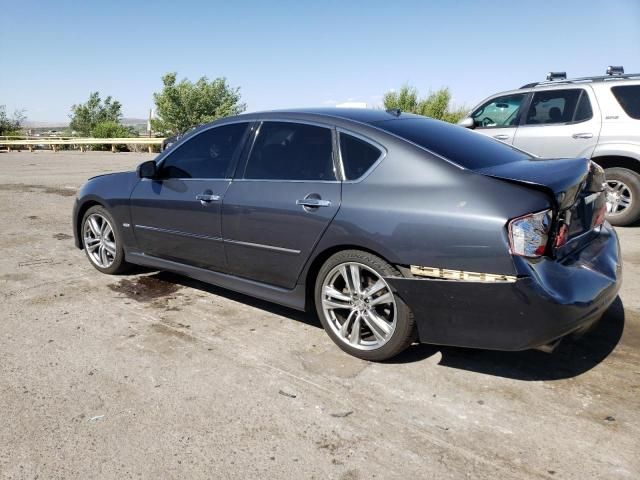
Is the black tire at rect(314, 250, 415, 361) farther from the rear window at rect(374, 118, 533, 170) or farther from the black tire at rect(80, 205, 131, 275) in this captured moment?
the black tire at rect(80, 205, 131, 275)

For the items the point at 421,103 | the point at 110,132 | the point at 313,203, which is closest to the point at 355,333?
the point at 313,203

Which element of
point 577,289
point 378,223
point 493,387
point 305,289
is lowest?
point 493,387

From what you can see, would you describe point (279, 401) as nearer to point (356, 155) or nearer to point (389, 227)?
point (389, 227)

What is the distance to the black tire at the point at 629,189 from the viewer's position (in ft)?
23.3

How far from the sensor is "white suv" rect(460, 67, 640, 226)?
705 centimetres

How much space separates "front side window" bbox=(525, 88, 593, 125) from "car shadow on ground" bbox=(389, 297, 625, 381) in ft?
15.0

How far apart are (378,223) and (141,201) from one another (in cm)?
246

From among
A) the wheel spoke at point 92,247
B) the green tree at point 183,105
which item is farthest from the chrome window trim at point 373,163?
the green tree at point 183,105

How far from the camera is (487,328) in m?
2.86

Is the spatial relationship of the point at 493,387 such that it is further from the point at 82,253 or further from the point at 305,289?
the point at 82,253

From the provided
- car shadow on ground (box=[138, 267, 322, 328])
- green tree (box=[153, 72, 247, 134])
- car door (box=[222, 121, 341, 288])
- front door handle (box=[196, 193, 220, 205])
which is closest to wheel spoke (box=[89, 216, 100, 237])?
car shadow on ground (box=[138, 267, 322, 328])

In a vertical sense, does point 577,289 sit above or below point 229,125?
below

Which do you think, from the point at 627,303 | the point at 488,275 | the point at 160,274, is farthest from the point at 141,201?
the point at 627,303

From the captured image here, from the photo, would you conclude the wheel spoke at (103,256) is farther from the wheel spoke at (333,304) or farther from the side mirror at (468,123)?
the side mirror at (468,123)
